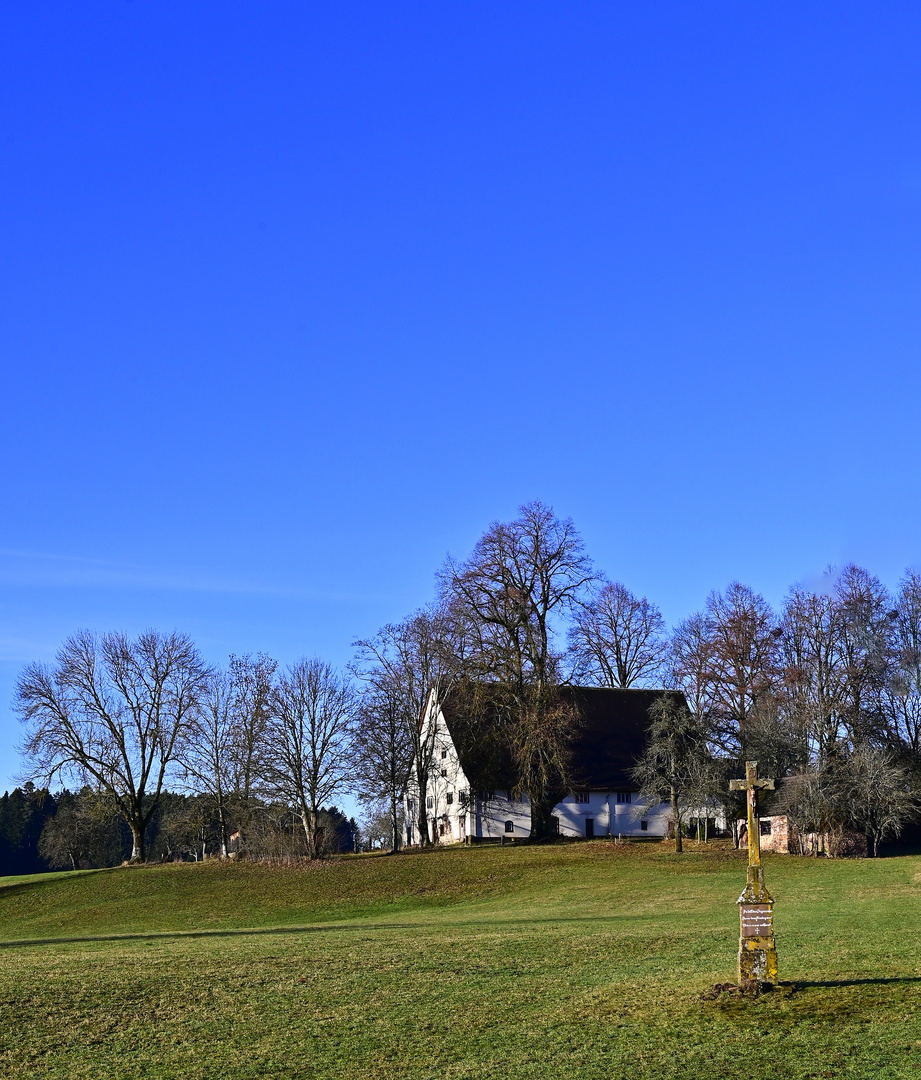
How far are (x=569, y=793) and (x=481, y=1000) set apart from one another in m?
48.8

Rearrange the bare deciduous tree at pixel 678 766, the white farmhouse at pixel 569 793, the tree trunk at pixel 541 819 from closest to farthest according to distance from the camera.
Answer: the bare deciduous tree at pixel 678 766
the tree trunk at pixel 541 819
the white farmhouse at pixel 569 793

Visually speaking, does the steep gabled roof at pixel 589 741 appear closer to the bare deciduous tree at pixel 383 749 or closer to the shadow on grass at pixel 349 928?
the bare deciduous tree at pixel 383 749

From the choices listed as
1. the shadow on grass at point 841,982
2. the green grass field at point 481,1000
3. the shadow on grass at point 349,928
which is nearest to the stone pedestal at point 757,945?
the green grass field at point 481,1000

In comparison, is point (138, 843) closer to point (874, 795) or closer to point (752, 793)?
point (874, 795)

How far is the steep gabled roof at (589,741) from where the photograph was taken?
6256cm

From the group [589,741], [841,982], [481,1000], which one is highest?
[589,741]

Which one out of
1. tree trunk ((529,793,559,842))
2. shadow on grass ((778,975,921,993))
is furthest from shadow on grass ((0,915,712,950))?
tree trunk ((529,793,559,842))

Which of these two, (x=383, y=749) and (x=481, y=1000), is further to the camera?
(x=383, y=749)

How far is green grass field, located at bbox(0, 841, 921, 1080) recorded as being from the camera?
12.2 metres

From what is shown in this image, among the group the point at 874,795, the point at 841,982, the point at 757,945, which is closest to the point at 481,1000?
the point at 757,945

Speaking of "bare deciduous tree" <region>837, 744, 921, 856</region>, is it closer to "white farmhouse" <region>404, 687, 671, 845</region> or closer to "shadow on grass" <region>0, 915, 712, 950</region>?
"white farmhouse" <region>404, 687, 671, 845</region>

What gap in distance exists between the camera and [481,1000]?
609 inches

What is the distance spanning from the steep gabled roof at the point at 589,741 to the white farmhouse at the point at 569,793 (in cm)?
6

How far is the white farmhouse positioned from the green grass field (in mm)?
29332
